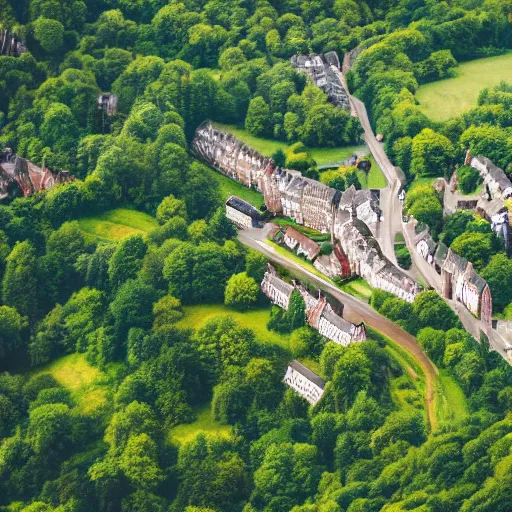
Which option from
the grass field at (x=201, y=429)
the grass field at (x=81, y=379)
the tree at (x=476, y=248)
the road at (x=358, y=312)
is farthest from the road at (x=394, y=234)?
the grass field at (x=81, y=379)

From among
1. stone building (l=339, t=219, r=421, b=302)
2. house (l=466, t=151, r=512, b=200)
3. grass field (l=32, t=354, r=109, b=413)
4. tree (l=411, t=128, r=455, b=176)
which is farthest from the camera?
tree (l=411, t=128, r=455, b=176)

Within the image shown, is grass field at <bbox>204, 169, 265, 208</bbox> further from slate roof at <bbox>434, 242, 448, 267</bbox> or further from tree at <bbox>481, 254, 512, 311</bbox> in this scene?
tree at <bbox>481, 254, 512, 311</bbox>

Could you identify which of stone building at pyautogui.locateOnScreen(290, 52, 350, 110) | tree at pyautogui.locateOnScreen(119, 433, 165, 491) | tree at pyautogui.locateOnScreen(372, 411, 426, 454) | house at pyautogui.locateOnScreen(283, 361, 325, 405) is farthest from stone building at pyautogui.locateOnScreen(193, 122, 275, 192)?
tree at pyautogui.locateOnScreen(372, 411, 426, 454)

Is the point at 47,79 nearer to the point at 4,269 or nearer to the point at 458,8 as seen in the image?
the point at 4,269

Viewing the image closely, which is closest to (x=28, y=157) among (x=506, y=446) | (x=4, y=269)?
(x=4, y=269)

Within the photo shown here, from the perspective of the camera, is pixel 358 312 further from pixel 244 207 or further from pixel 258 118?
pixel 258 118

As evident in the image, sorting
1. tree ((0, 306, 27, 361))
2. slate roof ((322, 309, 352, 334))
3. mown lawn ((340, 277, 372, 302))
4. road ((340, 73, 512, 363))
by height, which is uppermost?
slate roof ((322, 309, 352, 334))

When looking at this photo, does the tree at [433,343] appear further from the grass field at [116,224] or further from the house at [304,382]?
the grass field at [116,224]

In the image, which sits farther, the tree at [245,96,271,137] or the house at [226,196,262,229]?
the tree at [245,96,271,137]
